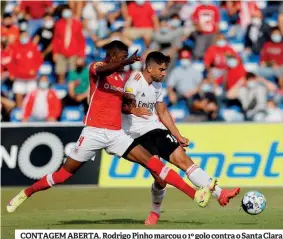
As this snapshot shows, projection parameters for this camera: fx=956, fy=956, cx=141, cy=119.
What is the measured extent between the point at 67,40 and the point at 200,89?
347cm

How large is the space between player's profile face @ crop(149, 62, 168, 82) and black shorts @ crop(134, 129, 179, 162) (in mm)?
708

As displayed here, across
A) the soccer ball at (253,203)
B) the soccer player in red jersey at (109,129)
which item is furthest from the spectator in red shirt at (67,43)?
the soccer ball at (253,203)

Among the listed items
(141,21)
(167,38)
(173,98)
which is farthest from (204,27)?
(173,98)

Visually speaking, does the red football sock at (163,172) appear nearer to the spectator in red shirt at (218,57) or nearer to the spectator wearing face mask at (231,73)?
the spectator wearing face mask at (231,73)

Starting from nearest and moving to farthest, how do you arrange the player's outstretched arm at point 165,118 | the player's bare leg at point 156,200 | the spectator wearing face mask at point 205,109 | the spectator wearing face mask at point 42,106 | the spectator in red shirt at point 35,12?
the player's bare leg at point 156,200 → the player's outstretched arm at point 165,118 → the spectator wearing face mask at point 205,109 → the spectator wearing face mask at point 42,106 → the spectator in red shirt at point 35,12

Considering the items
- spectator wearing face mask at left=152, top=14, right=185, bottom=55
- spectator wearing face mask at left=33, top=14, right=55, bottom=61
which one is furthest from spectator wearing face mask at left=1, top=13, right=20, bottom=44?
spectator wearing face mask at left=152, top=14, right=185, bottom=55

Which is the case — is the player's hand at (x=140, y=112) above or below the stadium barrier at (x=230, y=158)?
above

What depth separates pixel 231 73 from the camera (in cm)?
2248

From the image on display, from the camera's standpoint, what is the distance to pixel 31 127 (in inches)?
741

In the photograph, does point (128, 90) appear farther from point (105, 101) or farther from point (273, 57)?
point (273, 57)

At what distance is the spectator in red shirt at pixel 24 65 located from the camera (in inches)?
896

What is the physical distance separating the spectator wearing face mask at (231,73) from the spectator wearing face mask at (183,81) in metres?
0.72

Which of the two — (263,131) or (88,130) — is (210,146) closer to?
(263,131)

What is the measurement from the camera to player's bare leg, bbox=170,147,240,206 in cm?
1157
